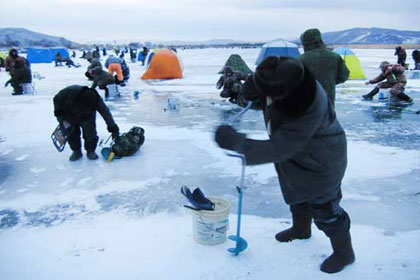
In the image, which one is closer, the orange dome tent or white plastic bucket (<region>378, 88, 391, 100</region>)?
white plastic bucket (<region>378, 88, 391, 100</region>)

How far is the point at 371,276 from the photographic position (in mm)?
2465

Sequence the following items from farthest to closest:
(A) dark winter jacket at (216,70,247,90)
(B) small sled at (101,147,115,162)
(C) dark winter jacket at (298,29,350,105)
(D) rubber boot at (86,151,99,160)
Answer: (A) dark winter jacket at (216,70,247,90) → (D) rubber boot at (86,151,99,160) → (B) small sled at (101,147,115,162) → (C) dark winter jacket at (298,29,350,105)

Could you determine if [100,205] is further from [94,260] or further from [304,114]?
[304,114]

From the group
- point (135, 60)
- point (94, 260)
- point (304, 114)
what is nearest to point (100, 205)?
point (94, 260)

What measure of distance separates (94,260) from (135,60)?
30984 mm

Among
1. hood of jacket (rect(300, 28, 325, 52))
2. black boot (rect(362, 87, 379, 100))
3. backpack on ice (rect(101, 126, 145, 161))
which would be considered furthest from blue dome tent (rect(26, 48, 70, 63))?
hood of jacket (rect(300, 28, 325, 52))

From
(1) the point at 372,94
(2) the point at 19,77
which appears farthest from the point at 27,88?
(1) the point at 372,94

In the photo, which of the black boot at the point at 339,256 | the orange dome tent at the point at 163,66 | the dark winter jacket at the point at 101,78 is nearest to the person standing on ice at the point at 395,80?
the dark winter jacket at the point at 101,78

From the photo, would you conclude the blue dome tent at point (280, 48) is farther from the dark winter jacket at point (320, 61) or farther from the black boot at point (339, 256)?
the black boot at point (339, 256)

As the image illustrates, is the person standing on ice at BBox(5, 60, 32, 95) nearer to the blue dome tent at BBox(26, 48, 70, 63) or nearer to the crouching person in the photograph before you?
the crouching person

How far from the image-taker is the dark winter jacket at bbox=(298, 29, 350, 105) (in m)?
4.24

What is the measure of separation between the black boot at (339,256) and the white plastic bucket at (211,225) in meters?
0.78

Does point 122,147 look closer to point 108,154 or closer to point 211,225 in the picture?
point 108,154

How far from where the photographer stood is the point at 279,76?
1812 millimetres
